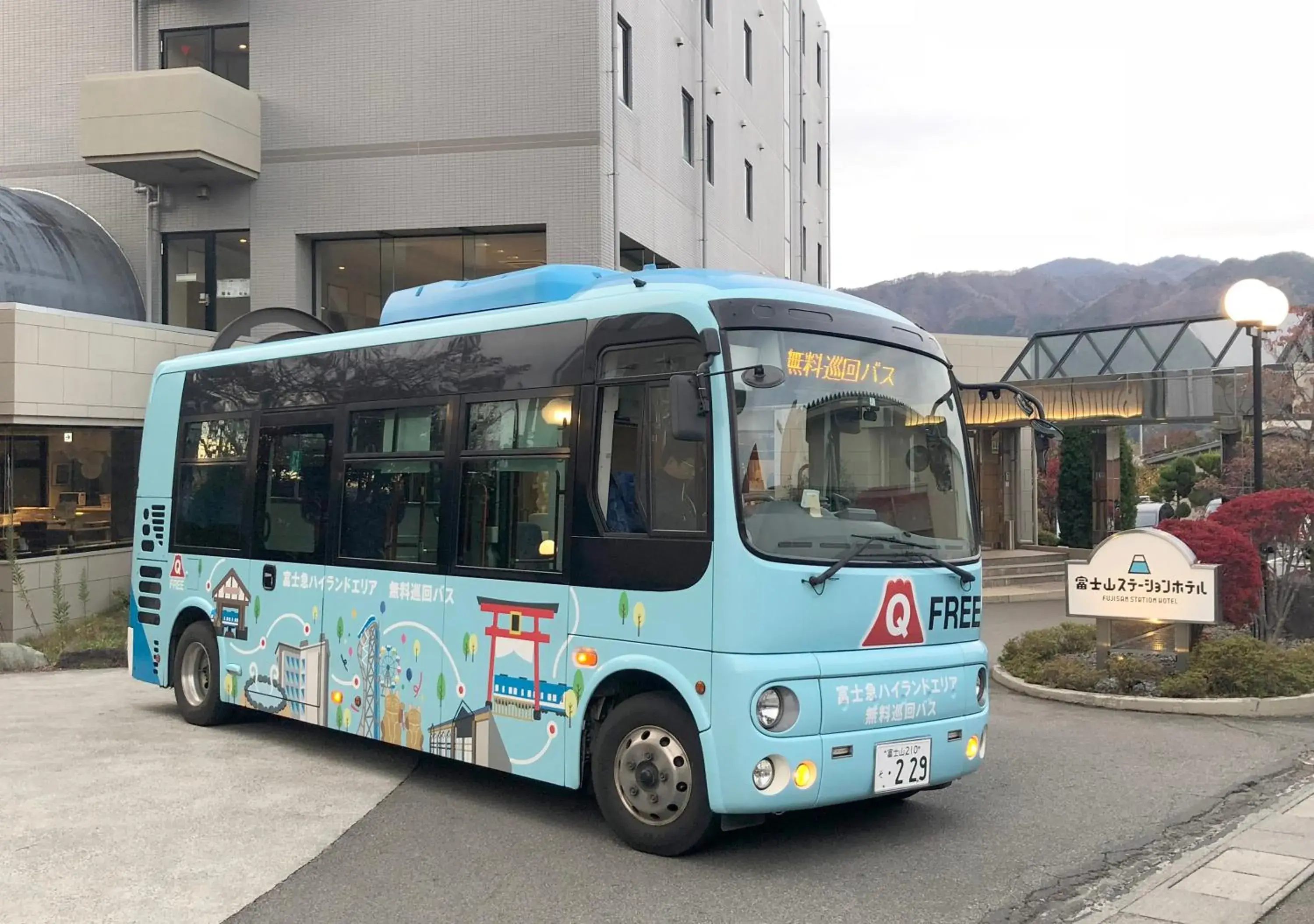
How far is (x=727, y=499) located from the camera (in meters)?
6.09

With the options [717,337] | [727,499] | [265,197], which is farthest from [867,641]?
[265,197]

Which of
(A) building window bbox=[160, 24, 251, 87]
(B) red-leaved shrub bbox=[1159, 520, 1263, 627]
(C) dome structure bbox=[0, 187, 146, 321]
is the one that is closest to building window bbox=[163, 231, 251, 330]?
(C) dome structure bbox=[0, 187, 146, 321]

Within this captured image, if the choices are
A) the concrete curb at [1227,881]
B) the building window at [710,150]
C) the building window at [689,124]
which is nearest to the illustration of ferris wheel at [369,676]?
the concrete curb at [1227,881]

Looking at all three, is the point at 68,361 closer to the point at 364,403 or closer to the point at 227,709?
the point at 227,709

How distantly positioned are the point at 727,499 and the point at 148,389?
14540mm

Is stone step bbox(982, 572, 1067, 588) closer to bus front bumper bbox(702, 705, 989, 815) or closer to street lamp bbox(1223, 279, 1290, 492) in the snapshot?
street lamp bbox(1223, 279, 1290, 492)

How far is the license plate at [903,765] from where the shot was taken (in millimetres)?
6285

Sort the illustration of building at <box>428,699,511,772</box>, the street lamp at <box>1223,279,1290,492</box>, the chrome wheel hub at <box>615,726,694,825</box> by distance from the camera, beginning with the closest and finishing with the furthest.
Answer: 1. the chrome wheel hub at <box>615,726,694,825</box>
2. the illustration of building at <box>428,699,511,772</box>
3. the street lamp at <box>1223,279,1290,492</box>

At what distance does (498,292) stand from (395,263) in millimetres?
Answer: 12525

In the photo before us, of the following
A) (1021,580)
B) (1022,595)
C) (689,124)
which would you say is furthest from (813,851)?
(689,124)

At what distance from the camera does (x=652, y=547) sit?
643cm

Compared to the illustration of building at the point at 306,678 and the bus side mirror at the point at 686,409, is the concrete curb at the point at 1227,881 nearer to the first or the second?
the bus side mirror at the point at 686,409

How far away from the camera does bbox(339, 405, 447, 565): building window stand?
25.9 ft

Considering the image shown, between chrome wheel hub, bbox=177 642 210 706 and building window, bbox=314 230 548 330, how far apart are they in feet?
33.4
